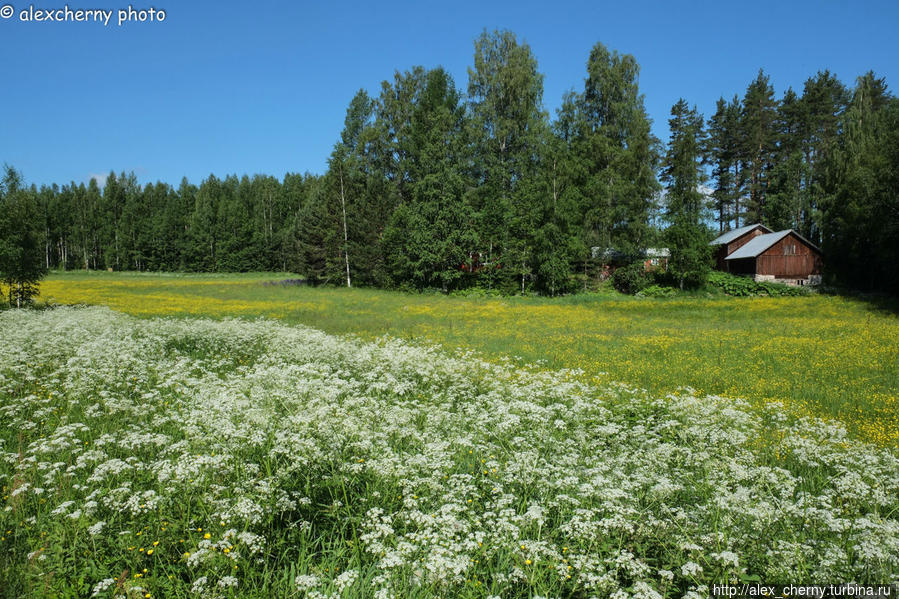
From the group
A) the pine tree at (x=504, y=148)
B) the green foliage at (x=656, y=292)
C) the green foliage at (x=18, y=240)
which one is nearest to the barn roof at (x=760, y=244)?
the green foliage at (x=656, y=292)

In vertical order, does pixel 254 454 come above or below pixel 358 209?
below

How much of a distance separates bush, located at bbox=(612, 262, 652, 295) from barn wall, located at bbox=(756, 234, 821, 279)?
12487 millimetres

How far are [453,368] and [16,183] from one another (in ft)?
88.2

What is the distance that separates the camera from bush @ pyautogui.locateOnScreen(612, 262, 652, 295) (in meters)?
40.5

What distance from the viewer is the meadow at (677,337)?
1095cm

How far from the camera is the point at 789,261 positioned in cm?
4312

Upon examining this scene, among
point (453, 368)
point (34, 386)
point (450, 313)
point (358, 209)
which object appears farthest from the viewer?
point (358, 209)

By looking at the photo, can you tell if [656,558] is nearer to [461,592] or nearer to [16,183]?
[461,592]

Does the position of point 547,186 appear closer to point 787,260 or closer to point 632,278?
point 632,278

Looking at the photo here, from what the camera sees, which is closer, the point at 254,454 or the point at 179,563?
the point at 179,563

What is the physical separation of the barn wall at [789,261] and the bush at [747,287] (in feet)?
12.7

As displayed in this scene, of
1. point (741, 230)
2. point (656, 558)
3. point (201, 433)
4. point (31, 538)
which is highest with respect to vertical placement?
point (741, 230)

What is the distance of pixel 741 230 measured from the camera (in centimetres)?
5131

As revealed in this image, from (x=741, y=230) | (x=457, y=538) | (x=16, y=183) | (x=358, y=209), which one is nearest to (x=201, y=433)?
(x=457, y=538)
